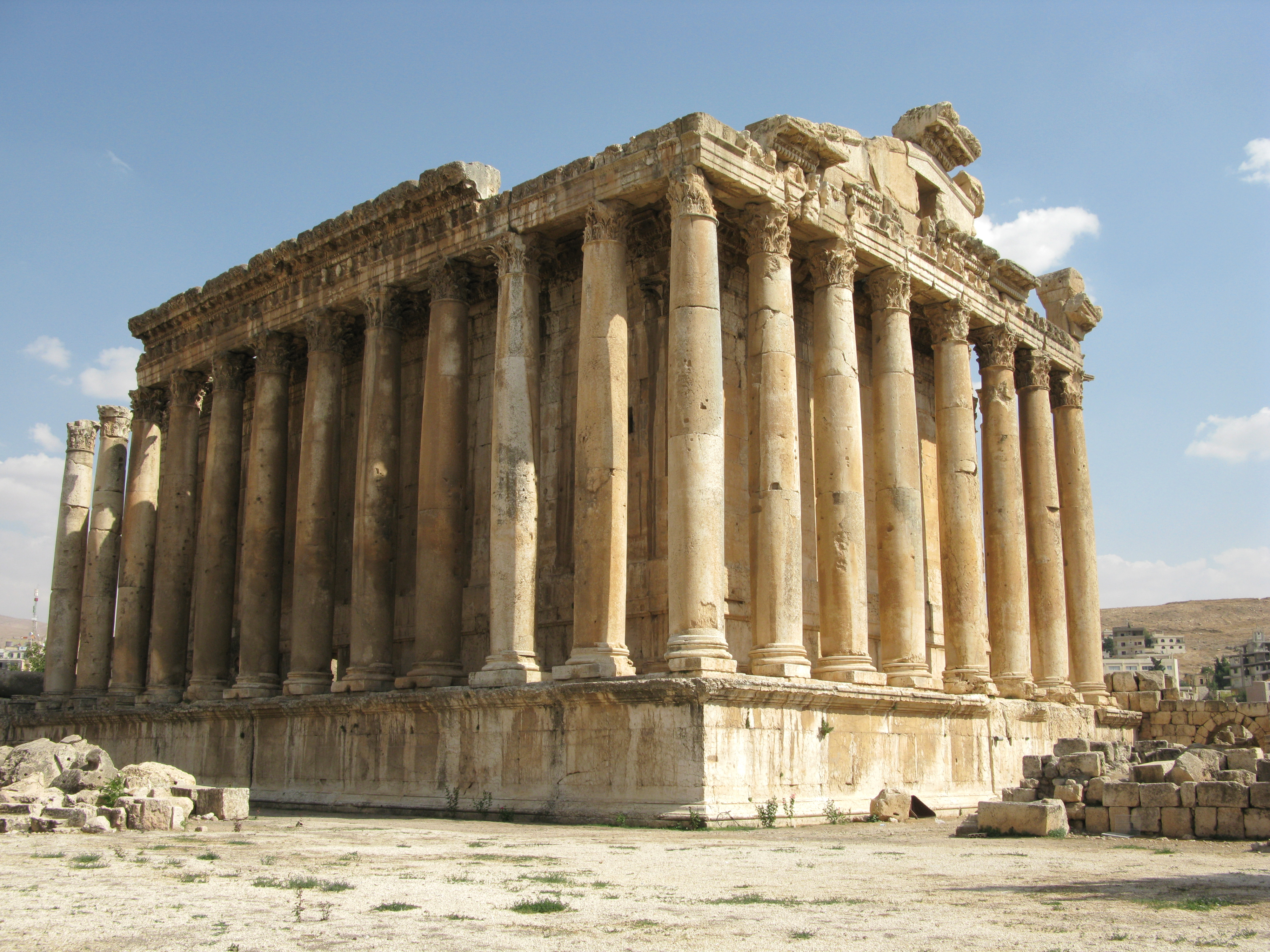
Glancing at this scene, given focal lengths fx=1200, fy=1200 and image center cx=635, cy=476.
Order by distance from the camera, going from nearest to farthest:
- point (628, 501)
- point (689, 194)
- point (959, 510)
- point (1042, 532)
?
point (689, 194)
point (628, 501)
point (959, 510)
point (1042, 532)

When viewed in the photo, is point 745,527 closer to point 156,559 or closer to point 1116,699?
point 1116,699

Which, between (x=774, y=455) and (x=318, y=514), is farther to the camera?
(x=318, y=514)

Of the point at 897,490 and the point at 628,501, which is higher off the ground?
the point at 897,490

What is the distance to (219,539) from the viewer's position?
2445 centimetres

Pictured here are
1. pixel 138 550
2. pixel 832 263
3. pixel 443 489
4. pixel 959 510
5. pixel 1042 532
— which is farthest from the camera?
pixel 138 550

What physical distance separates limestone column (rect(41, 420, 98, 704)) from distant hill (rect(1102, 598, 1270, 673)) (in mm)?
92729

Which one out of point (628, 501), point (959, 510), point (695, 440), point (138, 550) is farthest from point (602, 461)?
point (138, 550)

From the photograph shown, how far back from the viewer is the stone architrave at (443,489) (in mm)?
19328

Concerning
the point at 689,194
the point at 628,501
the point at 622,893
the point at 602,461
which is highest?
the point at 689,194

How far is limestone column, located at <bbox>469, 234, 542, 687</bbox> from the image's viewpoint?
1744 cm

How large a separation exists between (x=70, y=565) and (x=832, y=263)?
20.9 m

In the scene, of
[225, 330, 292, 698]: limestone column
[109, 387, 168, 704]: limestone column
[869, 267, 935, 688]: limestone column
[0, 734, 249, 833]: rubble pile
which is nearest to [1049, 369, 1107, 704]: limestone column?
[869, 267, 935, 688]: limestone column

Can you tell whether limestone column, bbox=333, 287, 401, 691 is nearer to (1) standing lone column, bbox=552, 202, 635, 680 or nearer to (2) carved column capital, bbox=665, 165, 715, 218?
(1) standing lone column, bbox=552, 202, 635, 680

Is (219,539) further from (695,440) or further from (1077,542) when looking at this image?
(1077,542)
